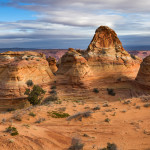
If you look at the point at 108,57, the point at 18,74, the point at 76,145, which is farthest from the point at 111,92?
the point at 76,145

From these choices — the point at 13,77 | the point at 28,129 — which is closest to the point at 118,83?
the point at 13,77

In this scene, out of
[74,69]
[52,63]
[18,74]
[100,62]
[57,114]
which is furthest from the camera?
[52,63]

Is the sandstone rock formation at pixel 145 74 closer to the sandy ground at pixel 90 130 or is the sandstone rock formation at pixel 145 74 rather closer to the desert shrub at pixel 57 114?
the sandy ground at pixel 90 130

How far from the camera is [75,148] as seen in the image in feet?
22.3

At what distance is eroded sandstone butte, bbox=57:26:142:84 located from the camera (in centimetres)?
2841

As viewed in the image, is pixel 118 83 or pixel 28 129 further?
pixel 118 83

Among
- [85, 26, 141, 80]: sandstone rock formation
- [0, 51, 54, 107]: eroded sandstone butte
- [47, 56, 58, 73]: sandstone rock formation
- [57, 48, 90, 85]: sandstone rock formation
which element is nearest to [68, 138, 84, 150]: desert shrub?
[0, 51, 54, 107]: eroded sandstone butte

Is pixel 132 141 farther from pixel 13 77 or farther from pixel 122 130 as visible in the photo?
pixel 13 77

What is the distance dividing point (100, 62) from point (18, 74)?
47.8 ft

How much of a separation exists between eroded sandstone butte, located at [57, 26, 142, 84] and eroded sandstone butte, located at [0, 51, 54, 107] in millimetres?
3918

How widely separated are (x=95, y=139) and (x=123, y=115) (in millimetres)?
3338

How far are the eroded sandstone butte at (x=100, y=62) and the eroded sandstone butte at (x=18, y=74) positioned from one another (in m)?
3.92

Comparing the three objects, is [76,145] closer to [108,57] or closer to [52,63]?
[108,57]

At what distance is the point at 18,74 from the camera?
24.0m
